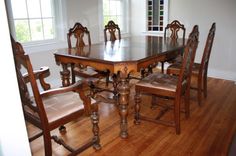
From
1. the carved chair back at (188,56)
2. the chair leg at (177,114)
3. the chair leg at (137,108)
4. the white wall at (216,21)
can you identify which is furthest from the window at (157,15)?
the chair leg at (177,114)

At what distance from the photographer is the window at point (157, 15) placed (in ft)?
14.5

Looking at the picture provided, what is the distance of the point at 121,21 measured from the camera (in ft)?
16.2

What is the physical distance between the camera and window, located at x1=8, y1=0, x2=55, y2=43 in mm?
3029

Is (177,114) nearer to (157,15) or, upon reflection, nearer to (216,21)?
(216,21)

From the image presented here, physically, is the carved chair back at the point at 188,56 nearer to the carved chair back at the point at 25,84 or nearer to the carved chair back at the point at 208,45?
the carved chair back at the point at 208,45

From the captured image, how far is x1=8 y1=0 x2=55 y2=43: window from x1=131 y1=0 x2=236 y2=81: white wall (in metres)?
2.33

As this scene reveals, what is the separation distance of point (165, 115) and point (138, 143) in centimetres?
71

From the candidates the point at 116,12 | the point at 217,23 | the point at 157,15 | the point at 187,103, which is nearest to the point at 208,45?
the point at 187,103

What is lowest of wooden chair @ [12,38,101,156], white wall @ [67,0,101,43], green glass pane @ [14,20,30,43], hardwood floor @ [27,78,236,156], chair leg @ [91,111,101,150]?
hardwood floor @ [27,78,236,156]

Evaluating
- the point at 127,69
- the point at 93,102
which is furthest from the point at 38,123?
the point at 127,69

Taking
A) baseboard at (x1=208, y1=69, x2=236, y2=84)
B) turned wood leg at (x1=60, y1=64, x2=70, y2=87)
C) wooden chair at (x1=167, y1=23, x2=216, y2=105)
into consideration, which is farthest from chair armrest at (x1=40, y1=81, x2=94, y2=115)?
baseboard at (x1=208, y1=69, x2=236, y2=84)

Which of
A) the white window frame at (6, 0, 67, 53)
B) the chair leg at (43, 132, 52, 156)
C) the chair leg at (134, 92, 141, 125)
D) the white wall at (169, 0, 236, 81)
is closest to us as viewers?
the chair leg at (43, 132, 52, 156)

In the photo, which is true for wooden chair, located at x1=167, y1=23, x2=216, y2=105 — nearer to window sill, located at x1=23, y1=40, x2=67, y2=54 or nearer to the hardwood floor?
the hardwood floor

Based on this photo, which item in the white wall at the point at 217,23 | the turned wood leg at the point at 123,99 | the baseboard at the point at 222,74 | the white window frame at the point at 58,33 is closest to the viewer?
the turned wood leg at the point at 123,99
